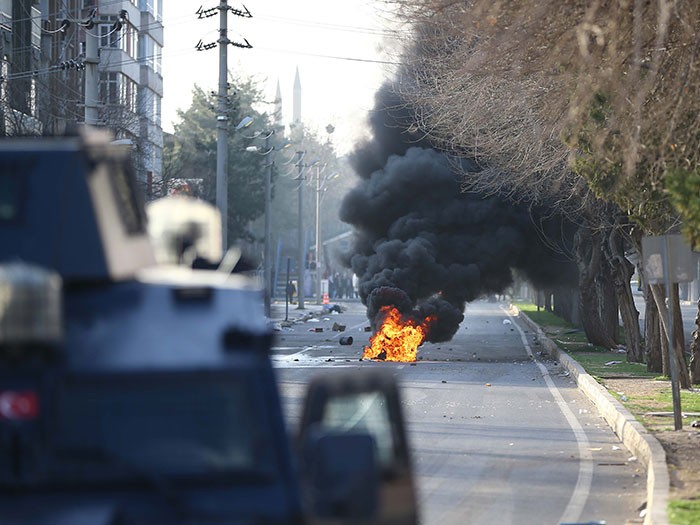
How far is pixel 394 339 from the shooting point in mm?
33000

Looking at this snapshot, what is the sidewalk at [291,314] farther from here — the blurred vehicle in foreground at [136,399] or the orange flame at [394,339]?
the blurred vehicle in foreground at [136,399]

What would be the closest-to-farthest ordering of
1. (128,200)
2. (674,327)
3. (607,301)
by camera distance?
1. (128,200)
2. (674,327)
3. (607,301)

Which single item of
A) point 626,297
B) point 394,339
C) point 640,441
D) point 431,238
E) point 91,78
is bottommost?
point 640,441

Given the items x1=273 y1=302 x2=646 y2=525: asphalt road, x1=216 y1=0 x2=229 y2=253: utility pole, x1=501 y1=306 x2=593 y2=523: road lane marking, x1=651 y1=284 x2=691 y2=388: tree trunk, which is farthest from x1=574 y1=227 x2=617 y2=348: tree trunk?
x1=501 y1=306 x2=593 y2=523: road lane marking

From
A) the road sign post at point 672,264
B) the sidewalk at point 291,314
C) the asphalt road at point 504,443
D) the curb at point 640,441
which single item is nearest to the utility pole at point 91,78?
the asphalt road at point 504,443

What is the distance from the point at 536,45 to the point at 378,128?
28005 mm

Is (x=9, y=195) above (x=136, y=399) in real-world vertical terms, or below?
above

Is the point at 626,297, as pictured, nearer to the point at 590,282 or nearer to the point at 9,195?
the point at 590,282

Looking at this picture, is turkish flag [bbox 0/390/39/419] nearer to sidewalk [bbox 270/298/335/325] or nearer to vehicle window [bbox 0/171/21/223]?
vehicle window [bbox 0/171/21/223]

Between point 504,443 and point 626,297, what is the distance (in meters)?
16.3

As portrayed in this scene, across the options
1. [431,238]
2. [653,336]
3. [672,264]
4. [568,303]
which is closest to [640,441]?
[672,264]

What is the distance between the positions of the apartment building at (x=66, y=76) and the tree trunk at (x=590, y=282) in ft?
40.6

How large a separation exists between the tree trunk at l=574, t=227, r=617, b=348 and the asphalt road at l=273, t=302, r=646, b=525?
3.60 metres

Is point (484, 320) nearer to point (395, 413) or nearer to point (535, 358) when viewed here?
point (535, 358)
